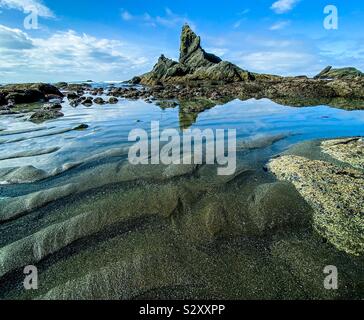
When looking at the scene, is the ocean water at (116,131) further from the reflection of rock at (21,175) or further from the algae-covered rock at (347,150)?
the algae-covered rock at (347,150)

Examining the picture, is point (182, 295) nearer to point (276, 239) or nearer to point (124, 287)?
point (124, 287)

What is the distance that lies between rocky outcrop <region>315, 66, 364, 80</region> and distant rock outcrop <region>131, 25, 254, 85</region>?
32.4 meters

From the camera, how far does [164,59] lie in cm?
7781

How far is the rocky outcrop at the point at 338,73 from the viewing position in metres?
75.4

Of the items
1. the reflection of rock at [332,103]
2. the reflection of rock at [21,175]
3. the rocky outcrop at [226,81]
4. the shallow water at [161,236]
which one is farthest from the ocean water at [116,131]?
the rocky outcrop at [226,81]

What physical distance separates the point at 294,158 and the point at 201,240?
4.56 metres

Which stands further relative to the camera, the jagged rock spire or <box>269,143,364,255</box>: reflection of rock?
the jagged rock spire

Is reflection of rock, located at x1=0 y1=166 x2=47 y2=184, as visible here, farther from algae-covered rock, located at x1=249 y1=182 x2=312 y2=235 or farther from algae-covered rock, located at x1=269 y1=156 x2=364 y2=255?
algae-covered rock, located at x1=269 y1=156 x2=364 y2=255

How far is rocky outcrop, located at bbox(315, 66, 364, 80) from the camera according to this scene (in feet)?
248

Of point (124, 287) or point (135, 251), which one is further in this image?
point (135, 251)

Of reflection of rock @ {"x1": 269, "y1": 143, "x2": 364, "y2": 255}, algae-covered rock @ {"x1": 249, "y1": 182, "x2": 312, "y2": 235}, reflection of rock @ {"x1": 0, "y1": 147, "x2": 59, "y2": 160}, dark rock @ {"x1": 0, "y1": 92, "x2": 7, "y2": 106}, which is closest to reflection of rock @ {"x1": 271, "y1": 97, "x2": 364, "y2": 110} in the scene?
reflection of rock @ {"x1": 269, "y1": 143, "x2": 364, "y2": 255}

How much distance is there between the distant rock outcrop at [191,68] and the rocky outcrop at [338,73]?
32.4 metres

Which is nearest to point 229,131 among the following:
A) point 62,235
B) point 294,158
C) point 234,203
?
point 294,158

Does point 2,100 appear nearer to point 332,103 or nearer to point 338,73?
point 332,103
